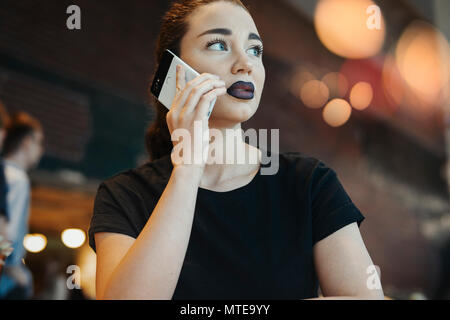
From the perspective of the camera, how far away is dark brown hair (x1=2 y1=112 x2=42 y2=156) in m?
2.04

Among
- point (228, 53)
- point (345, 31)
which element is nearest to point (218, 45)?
point (228, 53)

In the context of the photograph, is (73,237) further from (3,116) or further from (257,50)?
(257,50)

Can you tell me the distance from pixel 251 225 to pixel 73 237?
169 cm

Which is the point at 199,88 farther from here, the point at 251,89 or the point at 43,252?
the point at 43,252

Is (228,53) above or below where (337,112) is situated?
below

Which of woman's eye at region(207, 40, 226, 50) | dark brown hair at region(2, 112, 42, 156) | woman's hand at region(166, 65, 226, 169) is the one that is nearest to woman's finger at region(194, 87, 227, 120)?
woman's hand at region(166, 65, 226, 169)

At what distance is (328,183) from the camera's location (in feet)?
2.56

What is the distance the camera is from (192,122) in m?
0.63

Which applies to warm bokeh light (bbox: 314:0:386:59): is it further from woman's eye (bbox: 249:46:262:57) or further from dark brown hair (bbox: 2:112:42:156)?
dark brown hair (bbox: 2:112:42:156)

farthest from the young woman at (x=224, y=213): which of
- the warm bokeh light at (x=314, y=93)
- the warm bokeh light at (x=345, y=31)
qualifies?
the warm bokeh light at (x=314, y=93)

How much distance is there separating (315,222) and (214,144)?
0.71ft

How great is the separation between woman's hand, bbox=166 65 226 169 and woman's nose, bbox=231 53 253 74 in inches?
3.2

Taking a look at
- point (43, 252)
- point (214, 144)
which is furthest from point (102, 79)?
point (214, 144)

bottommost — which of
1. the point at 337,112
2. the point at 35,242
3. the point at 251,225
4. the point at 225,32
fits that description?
the point at 35,242
